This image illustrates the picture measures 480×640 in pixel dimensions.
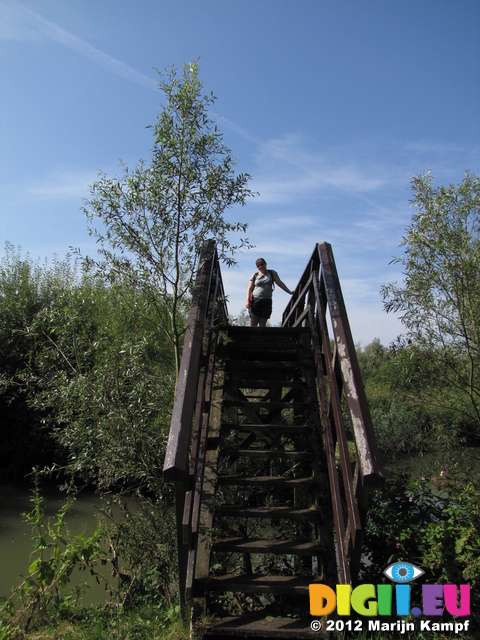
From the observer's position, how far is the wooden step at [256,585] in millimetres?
3602

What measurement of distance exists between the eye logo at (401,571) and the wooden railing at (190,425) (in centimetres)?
179

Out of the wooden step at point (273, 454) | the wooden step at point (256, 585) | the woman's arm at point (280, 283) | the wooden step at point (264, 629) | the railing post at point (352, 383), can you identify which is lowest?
the wooden step at point (264, 629)

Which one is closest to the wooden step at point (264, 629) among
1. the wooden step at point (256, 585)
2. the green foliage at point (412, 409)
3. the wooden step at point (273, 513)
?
the wooden step at point (256, 585)

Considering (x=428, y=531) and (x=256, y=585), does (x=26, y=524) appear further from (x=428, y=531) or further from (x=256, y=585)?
(x=428, y=531)

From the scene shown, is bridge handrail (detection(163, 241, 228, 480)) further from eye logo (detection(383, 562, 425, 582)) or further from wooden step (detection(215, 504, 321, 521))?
eye logo (detection(383, 562, 425, 582))

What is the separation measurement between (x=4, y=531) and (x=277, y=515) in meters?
8.16

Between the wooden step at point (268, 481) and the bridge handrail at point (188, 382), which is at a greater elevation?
the bridge handrail at point (188, 382)

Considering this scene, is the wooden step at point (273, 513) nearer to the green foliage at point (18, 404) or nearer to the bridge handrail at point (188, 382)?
the bridge handrail at point (188, 382)

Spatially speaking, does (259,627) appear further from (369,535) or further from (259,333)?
(259,333)

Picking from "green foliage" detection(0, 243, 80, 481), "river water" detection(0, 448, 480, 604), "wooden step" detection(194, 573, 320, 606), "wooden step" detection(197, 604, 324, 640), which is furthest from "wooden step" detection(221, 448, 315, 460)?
"green foliage" detection(0, 243, 80, 481)

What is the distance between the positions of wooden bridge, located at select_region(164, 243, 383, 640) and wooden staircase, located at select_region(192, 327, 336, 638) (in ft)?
0.03

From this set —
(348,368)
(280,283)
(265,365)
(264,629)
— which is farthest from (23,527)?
(348,368)

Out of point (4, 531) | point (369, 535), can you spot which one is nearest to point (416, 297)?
point (369, 535)

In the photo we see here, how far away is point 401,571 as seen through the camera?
13.8 ft
